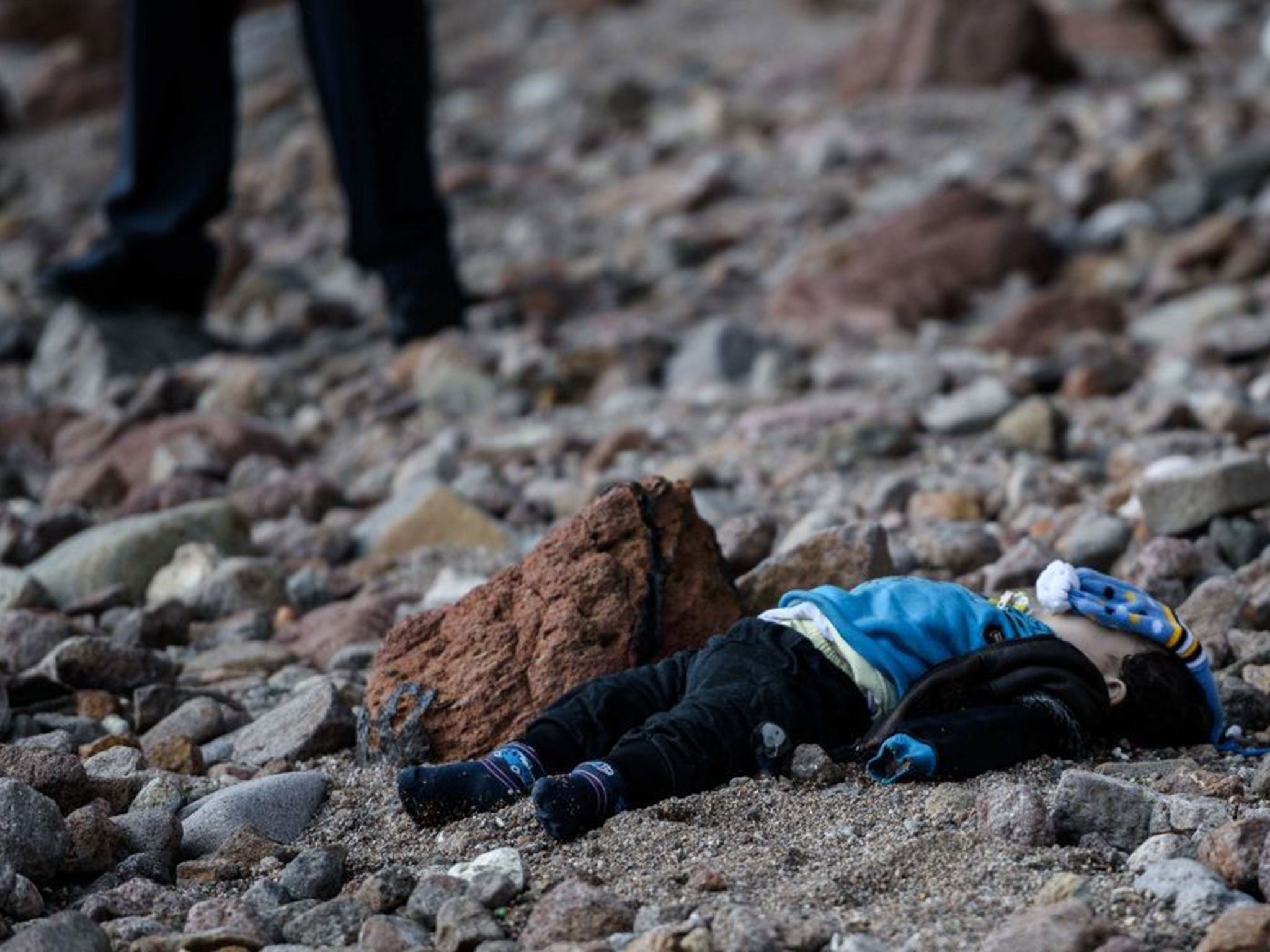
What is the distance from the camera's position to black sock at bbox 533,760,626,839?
2.40m

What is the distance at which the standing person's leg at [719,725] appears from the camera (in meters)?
2.46

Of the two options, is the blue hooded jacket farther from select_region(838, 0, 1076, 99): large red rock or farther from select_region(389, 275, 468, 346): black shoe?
select_region(838, 0, 1076, 99): large red rock

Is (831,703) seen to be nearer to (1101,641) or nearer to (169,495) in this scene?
(1101,641)

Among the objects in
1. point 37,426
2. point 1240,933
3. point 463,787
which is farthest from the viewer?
point 37,426

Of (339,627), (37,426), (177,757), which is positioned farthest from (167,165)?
(177,757)

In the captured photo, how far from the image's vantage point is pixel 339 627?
353 cm

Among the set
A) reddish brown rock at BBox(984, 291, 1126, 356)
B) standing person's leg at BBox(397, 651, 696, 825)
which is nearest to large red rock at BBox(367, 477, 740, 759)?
standing person's leg at BBox(397, 651, 696, 825)

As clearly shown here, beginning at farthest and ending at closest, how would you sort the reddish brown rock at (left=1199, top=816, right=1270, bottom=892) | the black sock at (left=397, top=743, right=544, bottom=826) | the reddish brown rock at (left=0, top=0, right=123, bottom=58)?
the reddish brown rock at (left=0, top=0, right=123, bottom=58) < the black sock at (left=397, top=743, right=544, bottom=826) < the reddish brown rock at (left=1199, top=816, right=1270, bottom=892)

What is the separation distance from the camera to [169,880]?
7.89 ft

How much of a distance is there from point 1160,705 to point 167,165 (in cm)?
394

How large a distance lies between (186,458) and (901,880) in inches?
115

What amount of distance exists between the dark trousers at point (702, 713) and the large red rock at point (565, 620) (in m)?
0.11

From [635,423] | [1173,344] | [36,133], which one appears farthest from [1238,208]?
[36,133]

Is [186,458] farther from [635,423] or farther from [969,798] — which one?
[969,798]
